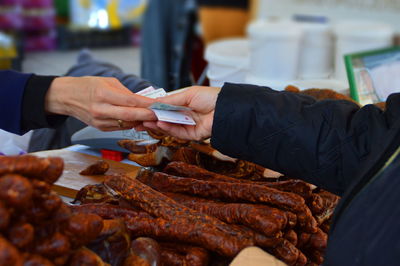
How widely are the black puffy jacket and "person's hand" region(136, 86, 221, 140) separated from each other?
0.13m

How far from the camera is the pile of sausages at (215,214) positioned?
41.2 inches

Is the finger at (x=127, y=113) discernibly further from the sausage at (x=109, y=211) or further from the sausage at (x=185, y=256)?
the sausage at (x=185, y=256)

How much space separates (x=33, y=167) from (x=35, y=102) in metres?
0.57

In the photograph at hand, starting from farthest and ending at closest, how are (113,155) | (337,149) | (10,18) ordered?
1. (10,18)
2. (113,155)
3. (337,149)

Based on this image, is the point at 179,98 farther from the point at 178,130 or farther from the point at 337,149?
the point at 337,149

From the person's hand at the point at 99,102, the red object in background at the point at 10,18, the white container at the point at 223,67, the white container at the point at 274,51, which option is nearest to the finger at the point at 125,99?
the person's hand at the point at 99,102

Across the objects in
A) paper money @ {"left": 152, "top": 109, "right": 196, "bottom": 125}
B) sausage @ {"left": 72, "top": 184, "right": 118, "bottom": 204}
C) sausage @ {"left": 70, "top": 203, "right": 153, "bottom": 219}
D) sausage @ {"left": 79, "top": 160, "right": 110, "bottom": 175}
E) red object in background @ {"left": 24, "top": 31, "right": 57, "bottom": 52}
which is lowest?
red object in background @ {"left": 24, "top": 31, "right": 57, "bottom": 52}

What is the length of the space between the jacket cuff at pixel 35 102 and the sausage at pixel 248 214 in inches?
17.9

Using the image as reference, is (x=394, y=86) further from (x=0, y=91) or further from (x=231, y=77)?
(x=0, y=91)

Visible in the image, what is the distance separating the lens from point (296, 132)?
113 cm

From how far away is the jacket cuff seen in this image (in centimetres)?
130

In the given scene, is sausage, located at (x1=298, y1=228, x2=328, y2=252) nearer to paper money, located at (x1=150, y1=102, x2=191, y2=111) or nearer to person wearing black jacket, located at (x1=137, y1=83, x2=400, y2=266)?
person wearing black jacket, located at (x1=137, y1=83, x2=400, y2=266)

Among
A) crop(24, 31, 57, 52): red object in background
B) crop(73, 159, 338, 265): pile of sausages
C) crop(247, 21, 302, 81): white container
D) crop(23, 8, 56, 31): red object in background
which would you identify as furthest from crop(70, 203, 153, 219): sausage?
crop(23, 8, 56, 31): red object in background

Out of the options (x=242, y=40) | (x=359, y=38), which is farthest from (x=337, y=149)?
(x=242, y=40)
